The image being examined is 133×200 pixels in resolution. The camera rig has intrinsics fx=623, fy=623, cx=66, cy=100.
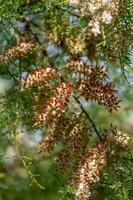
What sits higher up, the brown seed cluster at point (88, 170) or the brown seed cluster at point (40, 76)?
the brown seed cluster at point (40, 76)

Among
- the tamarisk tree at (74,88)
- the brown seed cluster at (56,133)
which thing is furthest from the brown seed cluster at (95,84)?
the brown seed cluster at (56,133)

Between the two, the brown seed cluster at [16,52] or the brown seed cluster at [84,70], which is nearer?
the brown seed cluster at [84,70]

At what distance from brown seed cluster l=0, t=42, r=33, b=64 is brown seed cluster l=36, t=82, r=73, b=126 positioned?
0.32m

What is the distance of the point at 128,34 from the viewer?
2.05 meters

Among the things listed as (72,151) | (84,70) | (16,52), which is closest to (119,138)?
(72,151)

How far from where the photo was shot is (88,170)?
7.00 ft

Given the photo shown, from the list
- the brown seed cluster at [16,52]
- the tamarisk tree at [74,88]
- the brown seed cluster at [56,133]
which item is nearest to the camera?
the tamarisk tree at [74,88]

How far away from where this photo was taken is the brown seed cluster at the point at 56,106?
2.12 meters

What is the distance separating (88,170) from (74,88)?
0.31m

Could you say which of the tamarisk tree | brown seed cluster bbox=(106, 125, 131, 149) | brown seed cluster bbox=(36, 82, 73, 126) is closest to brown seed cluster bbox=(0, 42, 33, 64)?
the tamarisk tree

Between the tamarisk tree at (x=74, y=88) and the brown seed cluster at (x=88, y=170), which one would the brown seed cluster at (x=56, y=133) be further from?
the brown seed cluster at (x=88, y=170)

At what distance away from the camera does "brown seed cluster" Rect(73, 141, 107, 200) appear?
2.11 meters

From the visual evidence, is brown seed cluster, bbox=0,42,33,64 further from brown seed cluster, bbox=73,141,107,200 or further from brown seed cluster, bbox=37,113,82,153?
brown seed cluster, bbox=73,141,107,200

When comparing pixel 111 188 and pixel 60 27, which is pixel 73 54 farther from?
pixel 111 188
